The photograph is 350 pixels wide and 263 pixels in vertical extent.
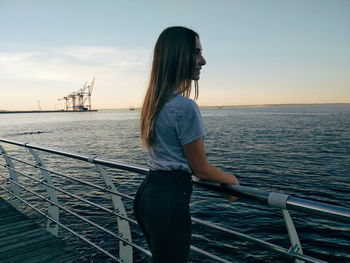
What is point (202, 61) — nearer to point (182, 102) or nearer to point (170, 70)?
point (170, 70)

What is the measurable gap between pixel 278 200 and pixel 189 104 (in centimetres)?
61

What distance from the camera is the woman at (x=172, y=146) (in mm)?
1299

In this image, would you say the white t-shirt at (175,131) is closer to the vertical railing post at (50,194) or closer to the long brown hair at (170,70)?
the long brown hair at (170,70)

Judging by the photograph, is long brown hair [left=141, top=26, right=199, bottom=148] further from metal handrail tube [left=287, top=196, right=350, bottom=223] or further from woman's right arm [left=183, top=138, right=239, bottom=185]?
metal handrail tube [left=287, top=196, right=350, bottom=223]

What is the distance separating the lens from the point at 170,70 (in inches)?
55.1

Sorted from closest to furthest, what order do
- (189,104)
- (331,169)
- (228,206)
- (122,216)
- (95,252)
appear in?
(189,104)
(122,216)
(95,252)
(228,206)
(331,169)

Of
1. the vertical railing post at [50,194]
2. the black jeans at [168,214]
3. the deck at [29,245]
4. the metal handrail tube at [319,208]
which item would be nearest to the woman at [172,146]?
the black jeans at [168,214]

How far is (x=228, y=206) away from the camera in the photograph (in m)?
10.3

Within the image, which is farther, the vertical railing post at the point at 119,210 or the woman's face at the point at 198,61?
the vertical railing post at the point at 119,210

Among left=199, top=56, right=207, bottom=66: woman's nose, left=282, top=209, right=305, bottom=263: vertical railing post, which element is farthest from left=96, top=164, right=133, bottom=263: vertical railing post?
left=282, top=209, right=305, bottom=263: vertical railing post

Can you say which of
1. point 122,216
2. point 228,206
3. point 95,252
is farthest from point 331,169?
point 122,216

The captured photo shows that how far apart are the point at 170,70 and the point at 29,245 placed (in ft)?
9.60

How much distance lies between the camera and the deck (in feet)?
9.61

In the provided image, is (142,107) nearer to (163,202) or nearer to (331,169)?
(163,202)
